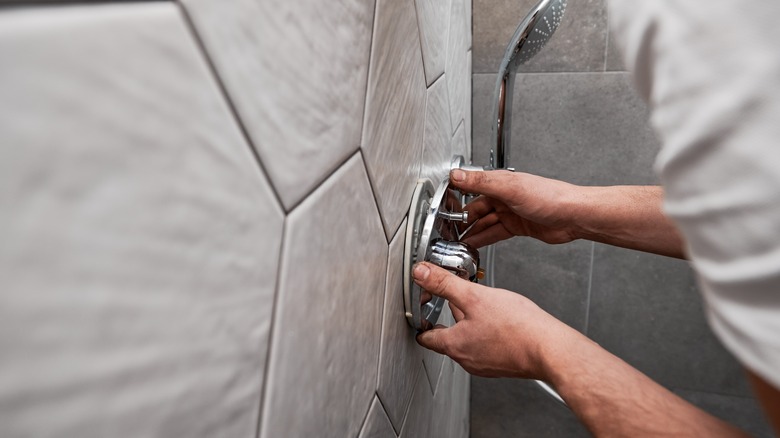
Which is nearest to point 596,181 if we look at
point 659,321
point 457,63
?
point 659,321

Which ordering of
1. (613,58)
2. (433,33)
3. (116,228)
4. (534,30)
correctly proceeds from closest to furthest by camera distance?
(116,228), (433,33), (534,30), (613,58)

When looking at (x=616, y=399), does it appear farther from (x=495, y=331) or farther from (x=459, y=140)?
(x=459, y=140)

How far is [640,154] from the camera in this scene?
93 cm

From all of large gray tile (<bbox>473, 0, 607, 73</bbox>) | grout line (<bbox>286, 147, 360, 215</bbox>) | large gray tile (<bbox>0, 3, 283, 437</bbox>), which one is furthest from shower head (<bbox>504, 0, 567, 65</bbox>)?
large gray tile (<bbox>0, 3, 283, 437</bbox>)

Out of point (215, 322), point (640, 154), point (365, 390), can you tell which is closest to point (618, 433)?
point (365, 390)

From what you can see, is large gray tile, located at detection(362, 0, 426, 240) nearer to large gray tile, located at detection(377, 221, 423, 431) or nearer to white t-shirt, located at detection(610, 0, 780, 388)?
large gray tile, located at detection(377, 221, 423, 431)

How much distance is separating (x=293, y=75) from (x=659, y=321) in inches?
43.5

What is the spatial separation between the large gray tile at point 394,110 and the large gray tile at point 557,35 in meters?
0.61

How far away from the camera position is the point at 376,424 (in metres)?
0.32

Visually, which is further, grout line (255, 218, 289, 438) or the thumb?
the thumb

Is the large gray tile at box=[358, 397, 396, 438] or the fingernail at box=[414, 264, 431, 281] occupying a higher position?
the fingernail at box=[414, 264, 431, 281]

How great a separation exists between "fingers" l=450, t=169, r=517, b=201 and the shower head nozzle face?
20 centimetres

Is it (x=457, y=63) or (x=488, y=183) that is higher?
(x=457, y=63)

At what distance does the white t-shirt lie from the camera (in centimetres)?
13
